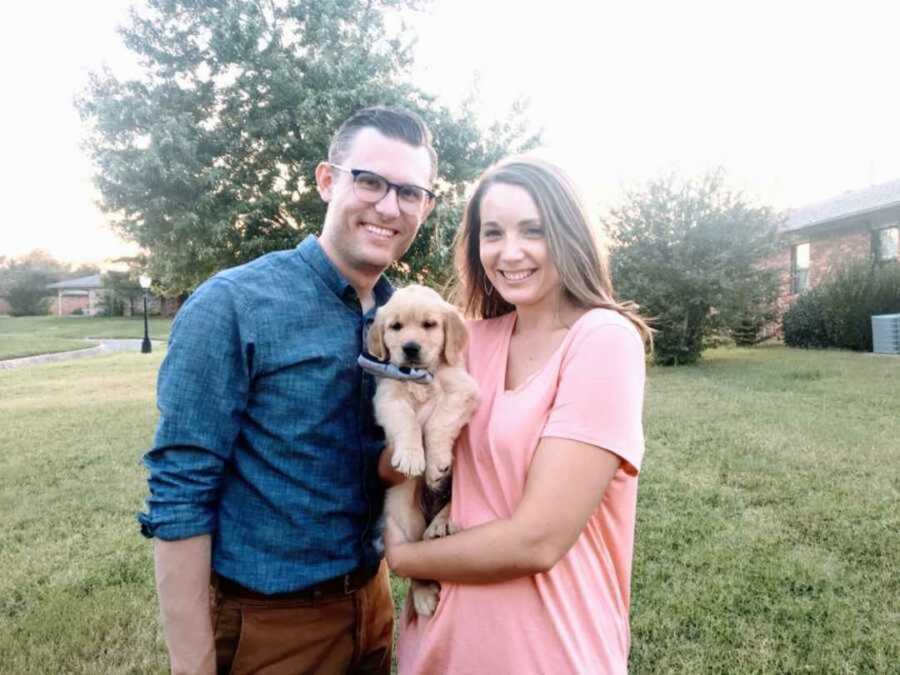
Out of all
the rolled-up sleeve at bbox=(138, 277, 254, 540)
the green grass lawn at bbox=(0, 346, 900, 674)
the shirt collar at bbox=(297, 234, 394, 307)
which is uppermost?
the shirt collar at bbox=(297, 234, 394, 307)

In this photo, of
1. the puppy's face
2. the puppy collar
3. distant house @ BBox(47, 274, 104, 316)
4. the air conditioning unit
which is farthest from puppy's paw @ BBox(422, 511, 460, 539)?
distant house @ BBox(47, 274, 104, 316)

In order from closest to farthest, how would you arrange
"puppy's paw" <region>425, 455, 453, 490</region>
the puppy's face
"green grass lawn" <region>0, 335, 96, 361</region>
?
"puppy's paw" <region>425, 455, 453, 490</region>
the puppy's face
"green grass lawn" <region>0, 335, 96, 361</region>

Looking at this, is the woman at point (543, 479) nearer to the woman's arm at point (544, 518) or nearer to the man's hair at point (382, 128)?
the woman's arm at point (544, 518)

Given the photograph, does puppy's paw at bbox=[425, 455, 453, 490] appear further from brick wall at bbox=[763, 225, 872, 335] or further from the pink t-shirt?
brick wall at bbox=[763, 225, 872, 335]

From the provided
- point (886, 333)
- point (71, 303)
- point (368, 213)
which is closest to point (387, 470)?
point (368, 213)

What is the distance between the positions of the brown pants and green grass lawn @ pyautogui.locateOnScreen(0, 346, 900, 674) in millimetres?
2140

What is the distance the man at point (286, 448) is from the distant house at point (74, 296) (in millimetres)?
77769

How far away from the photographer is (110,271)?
59375 mm

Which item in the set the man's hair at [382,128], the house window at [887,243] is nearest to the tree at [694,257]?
the house window at [887,243]

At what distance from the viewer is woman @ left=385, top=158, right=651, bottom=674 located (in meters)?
1.70

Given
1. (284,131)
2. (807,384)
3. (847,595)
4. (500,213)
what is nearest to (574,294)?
(500,213)

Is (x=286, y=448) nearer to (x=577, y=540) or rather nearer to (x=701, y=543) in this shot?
(x=577, y=540)

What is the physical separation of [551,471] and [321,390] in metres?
0.72

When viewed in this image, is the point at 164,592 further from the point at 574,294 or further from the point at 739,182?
the point at 739,182
